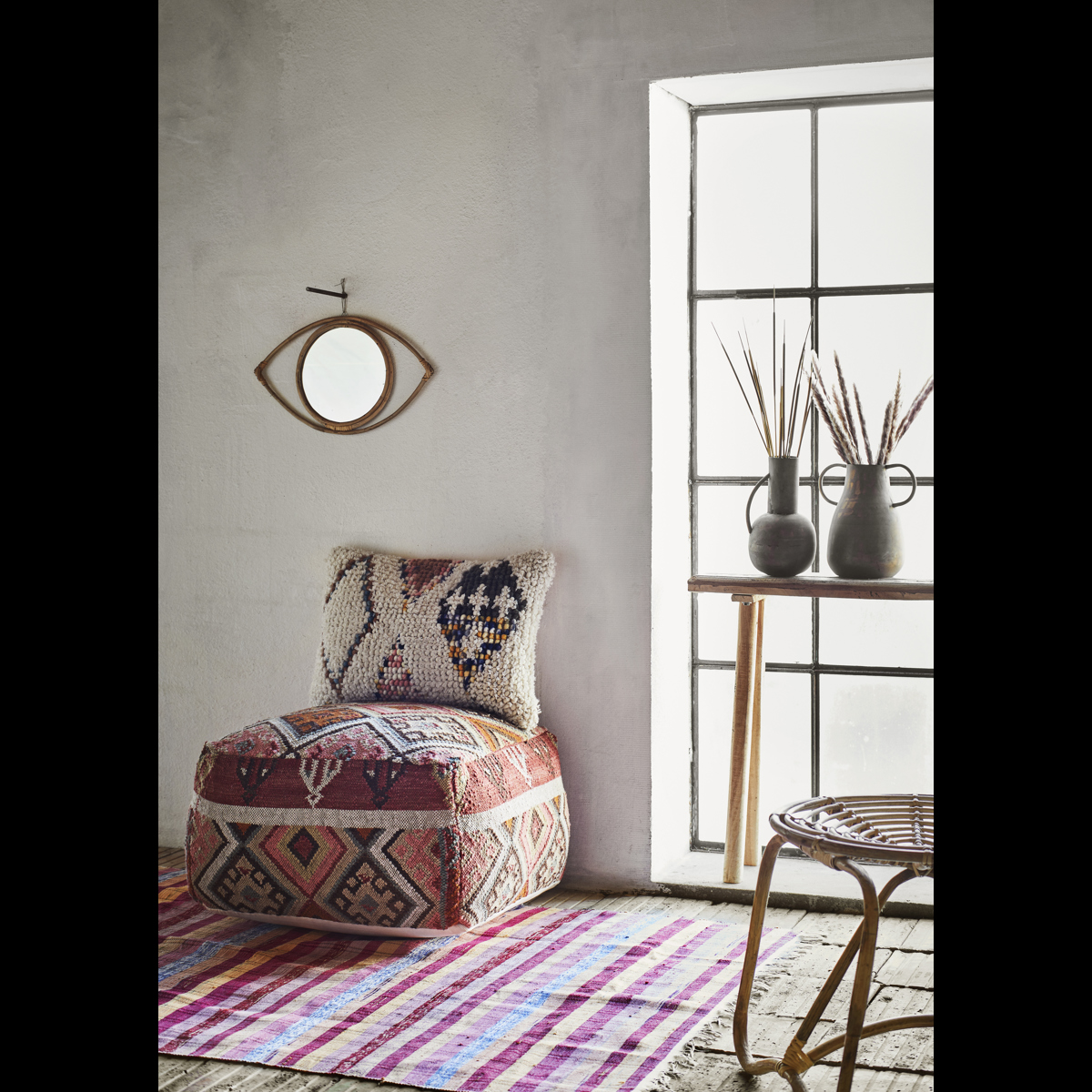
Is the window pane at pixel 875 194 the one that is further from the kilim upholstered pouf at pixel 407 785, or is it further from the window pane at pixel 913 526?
the kilim upholstered pouf at pixel 407 785

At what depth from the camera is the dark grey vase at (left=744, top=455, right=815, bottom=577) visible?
10.9 feet

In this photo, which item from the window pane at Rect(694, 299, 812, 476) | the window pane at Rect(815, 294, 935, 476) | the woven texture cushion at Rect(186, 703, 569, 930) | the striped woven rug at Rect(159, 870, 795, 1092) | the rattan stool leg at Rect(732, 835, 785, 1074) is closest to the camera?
the rattan stool leg at Rect(732, 835, 785, 1074)

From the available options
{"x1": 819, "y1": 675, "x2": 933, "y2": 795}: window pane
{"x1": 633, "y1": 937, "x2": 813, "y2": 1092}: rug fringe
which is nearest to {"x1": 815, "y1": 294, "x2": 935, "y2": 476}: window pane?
{"x1": 819, "y1": 675, "x2": 933, "y2": 795}: window pane

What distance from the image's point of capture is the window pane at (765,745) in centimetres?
374

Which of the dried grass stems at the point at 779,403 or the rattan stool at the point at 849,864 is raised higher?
the dried grass stems at the point at 779,403

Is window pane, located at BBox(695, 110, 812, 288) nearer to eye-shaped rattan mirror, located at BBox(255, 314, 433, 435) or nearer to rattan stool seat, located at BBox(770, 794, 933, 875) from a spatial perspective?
eye-shaped rattan mirror, located at BBox(255, 314, 433, 435)

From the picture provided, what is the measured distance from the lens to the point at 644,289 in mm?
3500

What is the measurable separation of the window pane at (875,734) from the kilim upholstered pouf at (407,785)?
2.83 ft

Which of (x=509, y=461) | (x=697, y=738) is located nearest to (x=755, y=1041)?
(x=697, y=738)

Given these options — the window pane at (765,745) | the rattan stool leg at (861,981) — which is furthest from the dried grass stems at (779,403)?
the rattan stool leg at (861,981)

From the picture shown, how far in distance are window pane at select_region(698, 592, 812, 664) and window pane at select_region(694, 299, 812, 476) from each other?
1.32ft
